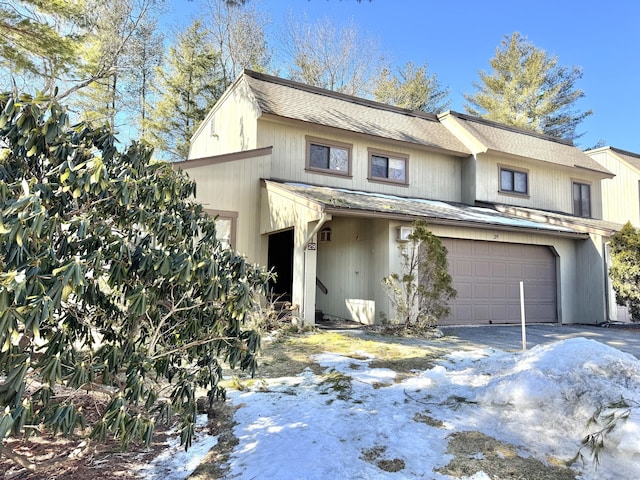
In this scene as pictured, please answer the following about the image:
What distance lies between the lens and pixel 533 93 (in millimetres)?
26781

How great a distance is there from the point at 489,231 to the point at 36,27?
1263cm

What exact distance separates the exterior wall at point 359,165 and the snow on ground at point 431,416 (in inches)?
284

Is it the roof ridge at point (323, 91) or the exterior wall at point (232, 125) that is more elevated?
the roof ridge at point (323, 91)

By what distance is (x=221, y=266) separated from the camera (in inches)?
122

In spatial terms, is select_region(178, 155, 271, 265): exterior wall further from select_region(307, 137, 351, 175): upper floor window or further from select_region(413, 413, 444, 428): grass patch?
select_region(413, 413, 444, 428): grass patch

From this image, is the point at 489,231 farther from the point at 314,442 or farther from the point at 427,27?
the point at 427,27

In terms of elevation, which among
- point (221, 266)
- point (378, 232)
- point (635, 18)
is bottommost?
point (221, 266)

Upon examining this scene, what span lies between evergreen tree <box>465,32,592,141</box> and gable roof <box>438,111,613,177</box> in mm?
11060

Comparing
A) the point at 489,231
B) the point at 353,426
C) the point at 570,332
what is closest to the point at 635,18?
the point at 489,231

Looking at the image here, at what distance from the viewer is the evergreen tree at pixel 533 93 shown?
2669 centimetres

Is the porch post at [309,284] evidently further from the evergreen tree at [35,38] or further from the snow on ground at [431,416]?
the evergreen tree at [35,38]

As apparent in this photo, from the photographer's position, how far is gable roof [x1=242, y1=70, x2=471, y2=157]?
37.4 ft

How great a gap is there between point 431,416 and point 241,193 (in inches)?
300

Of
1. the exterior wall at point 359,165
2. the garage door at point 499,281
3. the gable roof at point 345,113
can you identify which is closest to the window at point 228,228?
the exterior wall at point 359,165
